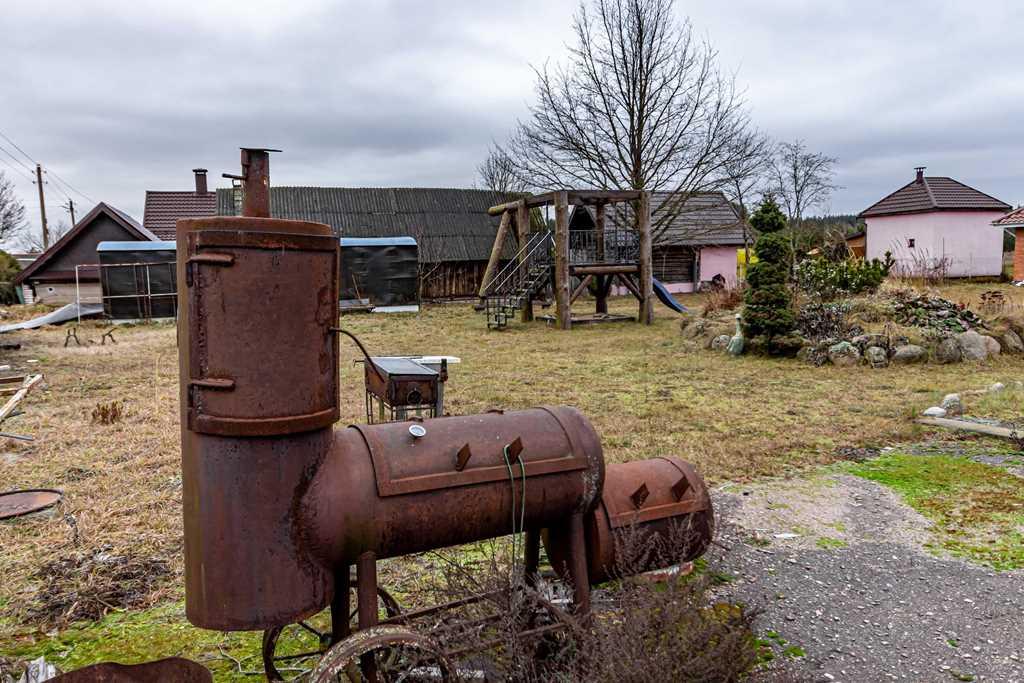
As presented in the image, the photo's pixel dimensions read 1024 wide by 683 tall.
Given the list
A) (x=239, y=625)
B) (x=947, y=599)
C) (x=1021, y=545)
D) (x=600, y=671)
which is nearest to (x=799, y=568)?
(x=947, y=599)

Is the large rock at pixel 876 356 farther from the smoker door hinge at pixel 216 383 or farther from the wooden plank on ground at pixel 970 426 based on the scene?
the smoker door hinge at pixel 216 383

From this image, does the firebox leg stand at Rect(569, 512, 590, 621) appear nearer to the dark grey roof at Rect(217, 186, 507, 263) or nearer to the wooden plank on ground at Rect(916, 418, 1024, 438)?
the wooden plank on ground at Rect(916, 418, 1024, 438)

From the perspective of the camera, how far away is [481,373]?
10602mm

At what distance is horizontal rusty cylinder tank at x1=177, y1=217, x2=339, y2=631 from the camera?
90.1 inches

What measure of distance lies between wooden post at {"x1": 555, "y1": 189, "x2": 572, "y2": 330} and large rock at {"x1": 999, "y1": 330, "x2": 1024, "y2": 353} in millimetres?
8492

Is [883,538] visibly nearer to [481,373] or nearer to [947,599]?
[947,599]

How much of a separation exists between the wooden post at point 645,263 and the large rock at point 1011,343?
7.89 metres

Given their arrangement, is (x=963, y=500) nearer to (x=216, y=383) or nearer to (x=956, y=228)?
(x=216, y=383)

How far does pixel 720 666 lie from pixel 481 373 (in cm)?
828

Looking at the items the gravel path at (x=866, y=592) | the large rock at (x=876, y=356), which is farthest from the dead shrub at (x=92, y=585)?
the large rock at (x=876, y=356)

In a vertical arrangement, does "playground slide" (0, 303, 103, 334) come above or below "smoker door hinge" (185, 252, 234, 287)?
below

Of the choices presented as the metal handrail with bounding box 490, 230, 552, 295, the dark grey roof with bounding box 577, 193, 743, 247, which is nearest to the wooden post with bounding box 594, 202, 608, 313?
the metal handrail with bounding box 490, 230, 552, 295

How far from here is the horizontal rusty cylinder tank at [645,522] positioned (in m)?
3.13

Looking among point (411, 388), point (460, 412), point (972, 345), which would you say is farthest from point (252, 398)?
point (972, 345)
